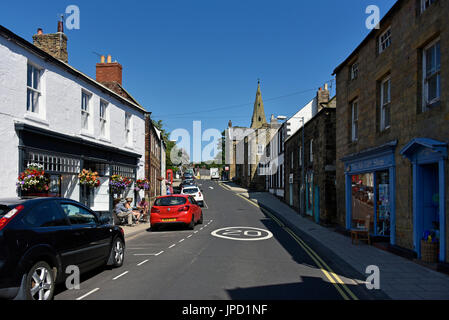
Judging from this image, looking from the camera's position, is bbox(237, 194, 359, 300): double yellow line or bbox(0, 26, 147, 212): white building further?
bbox(0, 26, 147, 212): white building

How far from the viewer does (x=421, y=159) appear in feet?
30.6

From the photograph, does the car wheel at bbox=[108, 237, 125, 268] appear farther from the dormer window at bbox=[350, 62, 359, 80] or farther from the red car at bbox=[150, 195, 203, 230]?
the dormer window at bbox=[350, 62, 359, 80]

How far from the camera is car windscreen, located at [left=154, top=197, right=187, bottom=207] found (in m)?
15.9

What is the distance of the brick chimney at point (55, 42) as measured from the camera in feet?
53.9

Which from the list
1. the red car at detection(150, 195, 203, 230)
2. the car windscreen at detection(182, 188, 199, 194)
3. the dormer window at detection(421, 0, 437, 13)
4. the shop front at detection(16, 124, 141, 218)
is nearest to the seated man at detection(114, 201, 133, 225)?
the shop front at detection(16, 124, 141, 218)

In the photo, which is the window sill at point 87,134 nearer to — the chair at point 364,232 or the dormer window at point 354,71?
the chair at point 364,232

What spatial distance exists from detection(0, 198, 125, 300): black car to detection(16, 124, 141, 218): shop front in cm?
538

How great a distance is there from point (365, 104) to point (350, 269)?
7383 millimetres

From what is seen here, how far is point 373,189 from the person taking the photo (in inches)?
515

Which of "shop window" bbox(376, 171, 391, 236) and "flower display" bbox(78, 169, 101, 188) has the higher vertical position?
"flower display" bbox(78, 169, 101, 188)

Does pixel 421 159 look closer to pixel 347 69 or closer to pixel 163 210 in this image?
pixel 347 69

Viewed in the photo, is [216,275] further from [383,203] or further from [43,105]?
[43,105]
